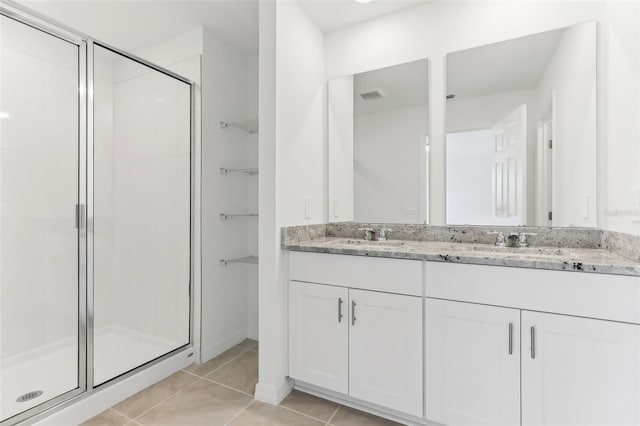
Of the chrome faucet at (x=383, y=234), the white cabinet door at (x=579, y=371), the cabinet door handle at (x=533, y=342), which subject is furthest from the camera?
the chrome faucet at (x=383, y=234)

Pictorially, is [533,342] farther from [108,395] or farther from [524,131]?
[108,395]

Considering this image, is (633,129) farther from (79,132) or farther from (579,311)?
(79,132)

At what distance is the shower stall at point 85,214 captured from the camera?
1.77 m

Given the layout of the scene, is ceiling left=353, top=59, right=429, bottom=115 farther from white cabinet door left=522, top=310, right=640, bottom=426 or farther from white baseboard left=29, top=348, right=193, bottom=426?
white baseboard left=29, top=348, right=193, bottom=426

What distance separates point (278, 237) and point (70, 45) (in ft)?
5.31

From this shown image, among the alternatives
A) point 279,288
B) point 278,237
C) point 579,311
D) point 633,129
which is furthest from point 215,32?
point 579,311

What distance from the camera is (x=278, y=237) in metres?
1.76

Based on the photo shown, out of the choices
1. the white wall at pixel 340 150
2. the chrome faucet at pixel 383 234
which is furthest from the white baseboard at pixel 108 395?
the chrome faucet at pixel 383 234

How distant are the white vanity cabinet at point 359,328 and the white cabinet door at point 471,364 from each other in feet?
0.23

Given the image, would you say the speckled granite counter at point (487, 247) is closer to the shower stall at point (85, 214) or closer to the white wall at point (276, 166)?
the white wall at point (276, 166)

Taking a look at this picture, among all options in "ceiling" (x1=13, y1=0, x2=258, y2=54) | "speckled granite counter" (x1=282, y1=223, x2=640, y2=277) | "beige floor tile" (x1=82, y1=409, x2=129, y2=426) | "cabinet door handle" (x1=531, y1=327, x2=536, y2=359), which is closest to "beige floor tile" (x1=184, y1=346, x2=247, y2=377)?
"beige floor tile" (x1=82, y1=409, x2=129, y2=426)

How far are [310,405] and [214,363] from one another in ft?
2.82

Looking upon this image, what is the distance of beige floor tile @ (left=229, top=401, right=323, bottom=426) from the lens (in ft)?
5.17

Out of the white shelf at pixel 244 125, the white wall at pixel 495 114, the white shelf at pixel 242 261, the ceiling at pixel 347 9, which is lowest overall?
the white shelf at pixel 242 261
